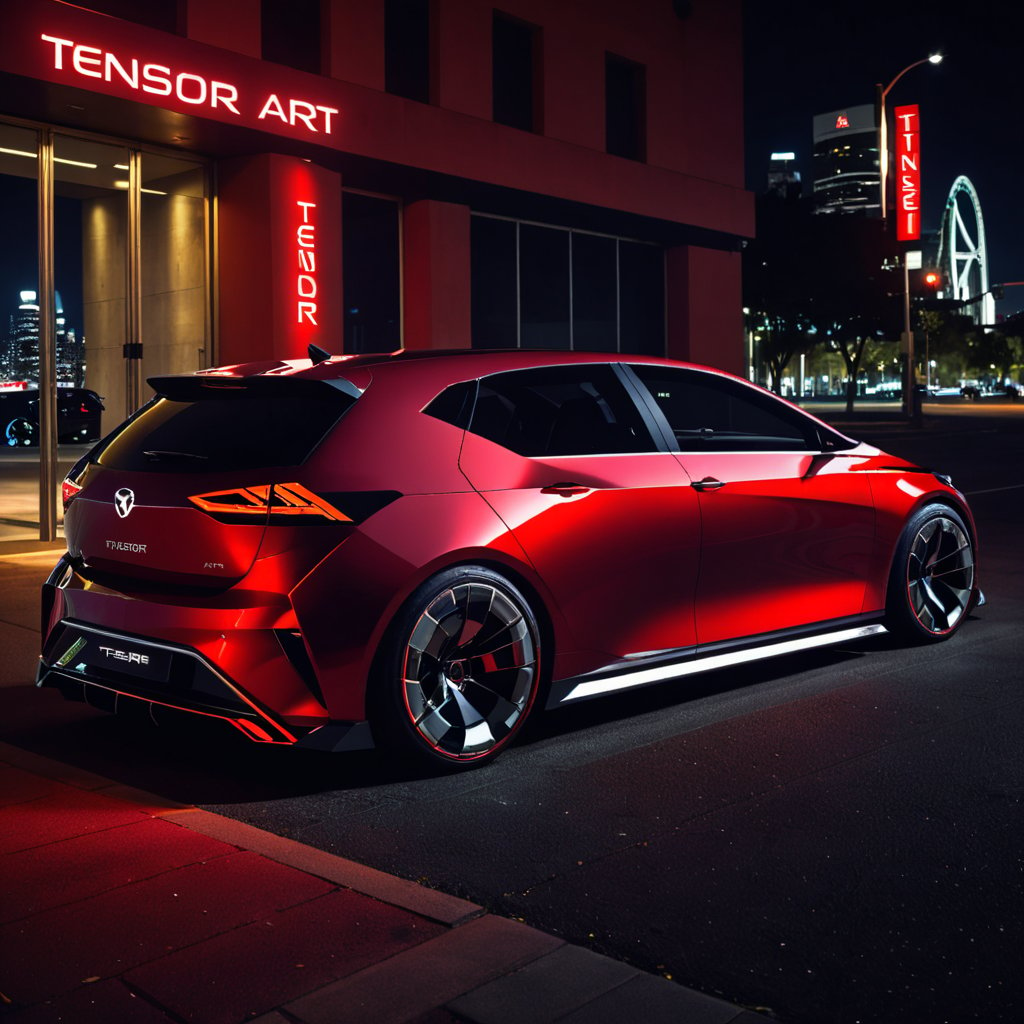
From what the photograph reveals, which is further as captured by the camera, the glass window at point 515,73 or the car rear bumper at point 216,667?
the glass window at point 515,73

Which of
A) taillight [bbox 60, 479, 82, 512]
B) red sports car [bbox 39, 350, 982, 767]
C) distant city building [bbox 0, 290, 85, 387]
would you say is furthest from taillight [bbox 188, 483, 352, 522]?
distant city building [bbox 0, 290, 85, 387]

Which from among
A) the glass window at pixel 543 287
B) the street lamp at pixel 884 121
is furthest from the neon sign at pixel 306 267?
the street lamp at pixel 884 121

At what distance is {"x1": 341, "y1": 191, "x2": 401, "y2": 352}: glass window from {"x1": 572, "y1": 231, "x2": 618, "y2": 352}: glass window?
3767 millimetres

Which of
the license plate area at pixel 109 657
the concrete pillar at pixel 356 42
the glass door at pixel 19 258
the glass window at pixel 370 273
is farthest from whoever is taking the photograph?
the glass window at pixel 370 273

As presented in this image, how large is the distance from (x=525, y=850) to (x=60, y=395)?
36.7 feet

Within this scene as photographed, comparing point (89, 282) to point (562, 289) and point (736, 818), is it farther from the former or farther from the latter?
point (736, 818)

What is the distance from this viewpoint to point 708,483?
5832 millimetres

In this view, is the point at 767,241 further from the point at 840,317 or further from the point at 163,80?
the point at 163,80

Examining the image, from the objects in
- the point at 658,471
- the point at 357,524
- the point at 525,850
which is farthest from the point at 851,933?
the point at 658,471

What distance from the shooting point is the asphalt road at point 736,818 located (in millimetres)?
3330

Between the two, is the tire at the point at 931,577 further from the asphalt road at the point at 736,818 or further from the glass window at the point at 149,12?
Result: the glass window at the point at 149,12

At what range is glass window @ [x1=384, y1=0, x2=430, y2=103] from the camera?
61.5 feet

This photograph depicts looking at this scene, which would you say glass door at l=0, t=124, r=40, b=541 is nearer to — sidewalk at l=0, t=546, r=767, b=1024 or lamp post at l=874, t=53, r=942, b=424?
sidewalk at l=0, t=546, r=767, b=1024

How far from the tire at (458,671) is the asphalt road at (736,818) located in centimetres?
17
